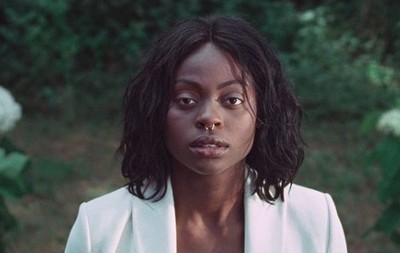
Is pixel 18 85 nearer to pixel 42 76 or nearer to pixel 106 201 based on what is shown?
pixel 42 76

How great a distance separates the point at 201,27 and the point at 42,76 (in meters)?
5.46

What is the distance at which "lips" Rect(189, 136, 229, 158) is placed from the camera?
1.90 m

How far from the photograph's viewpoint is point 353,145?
634 centimetres

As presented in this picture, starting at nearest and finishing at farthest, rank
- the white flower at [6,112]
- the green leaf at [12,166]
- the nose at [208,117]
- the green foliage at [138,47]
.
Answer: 1. the nose at [208,117]
2. the green leaf at [12,166]
3. the white flower at [6,112]
4. the green foliage at [138,47]

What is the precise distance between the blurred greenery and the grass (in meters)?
0.06

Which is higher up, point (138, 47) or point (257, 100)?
point (138, 47)

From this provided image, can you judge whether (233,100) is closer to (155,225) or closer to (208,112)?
(208,112)

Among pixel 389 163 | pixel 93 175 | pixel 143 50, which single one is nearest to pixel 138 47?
pixel 143 50

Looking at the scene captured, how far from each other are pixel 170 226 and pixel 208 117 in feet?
0.80

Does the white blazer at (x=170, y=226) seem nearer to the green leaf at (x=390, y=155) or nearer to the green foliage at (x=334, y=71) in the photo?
the green leaf at (x=390, y=155)

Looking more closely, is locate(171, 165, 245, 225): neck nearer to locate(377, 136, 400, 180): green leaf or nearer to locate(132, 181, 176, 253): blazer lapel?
locate(132, 181, 176, 253): blazer lapel

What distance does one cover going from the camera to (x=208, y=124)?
190cm

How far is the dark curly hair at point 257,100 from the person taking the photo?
1.95m

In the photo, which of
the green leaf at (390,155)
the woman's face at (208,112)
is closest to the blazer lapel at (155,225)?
the woman's face at (208,112)
